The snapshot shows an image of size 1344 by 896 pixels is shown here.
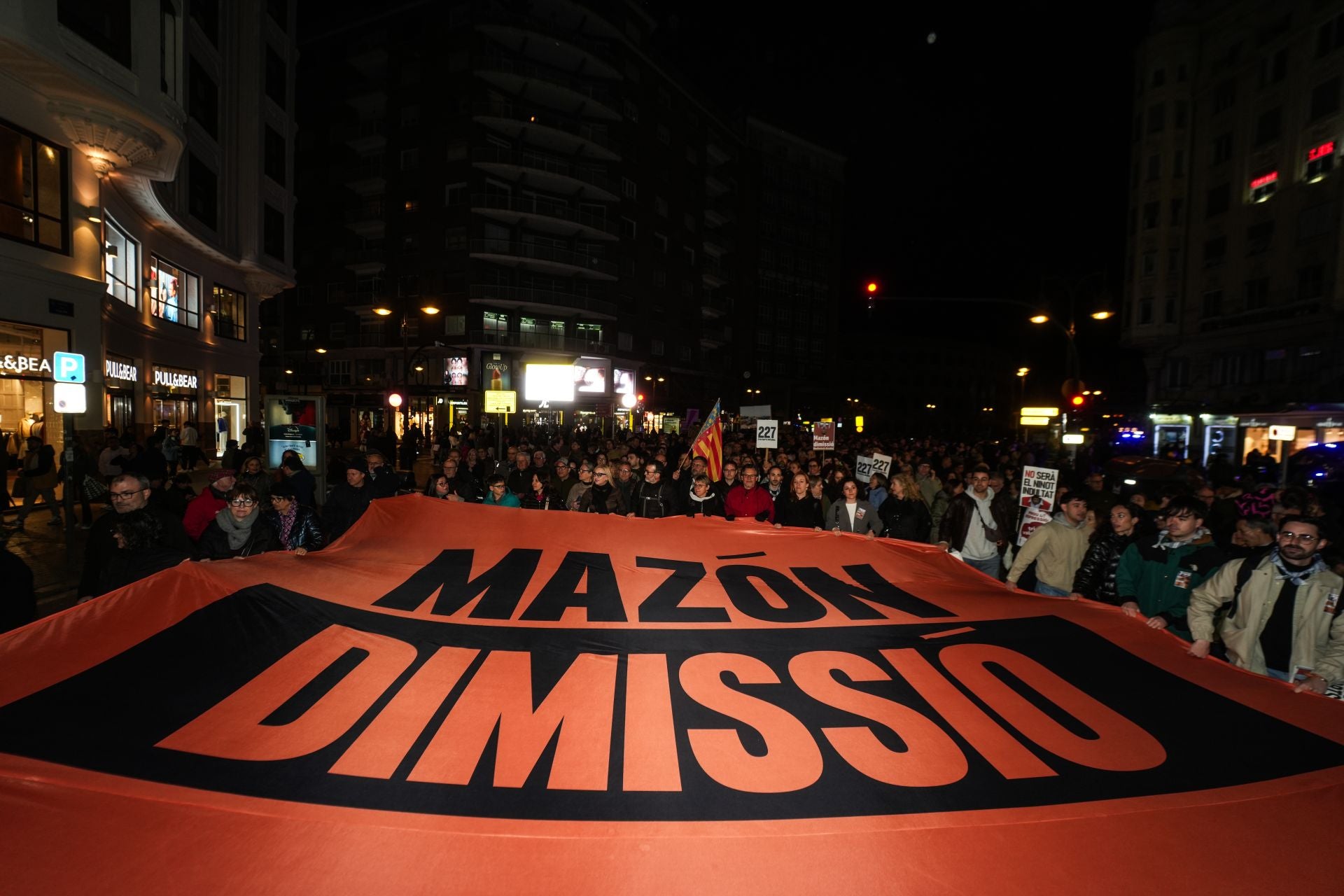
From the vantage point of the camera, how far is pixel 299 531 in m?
6.29

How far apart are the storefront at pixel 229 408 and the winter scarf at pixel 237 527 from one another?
21.4 m

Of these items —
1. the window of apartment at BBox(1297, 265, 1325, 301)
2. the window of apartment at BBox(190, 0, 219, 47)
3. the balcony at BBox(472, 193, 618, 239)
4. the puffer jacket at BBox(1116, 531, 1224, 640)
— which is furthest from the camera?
the balcony at BBox(472, 193, 618, 239)

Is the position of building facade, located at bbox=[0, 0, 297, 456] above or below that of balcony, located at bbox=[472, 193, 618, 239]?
below

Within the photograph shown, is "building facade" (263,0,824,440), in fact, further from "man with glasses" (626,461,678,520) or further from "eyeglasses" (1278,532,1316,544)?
"eyeglasses" (1278,532,1316,544)

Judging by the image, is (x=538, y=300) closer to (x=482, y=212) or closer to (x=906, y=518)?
(x=482, y=212)

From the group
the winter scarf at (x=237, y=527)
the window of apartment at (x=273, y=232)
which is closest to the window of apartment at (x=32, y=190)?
the window of apartment at (x=273, y=232)

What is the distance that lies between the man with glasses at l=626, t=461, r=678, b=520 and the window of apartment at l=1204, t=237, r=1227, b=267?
129 feet

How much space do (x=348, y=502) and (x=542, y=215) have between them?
137 ft

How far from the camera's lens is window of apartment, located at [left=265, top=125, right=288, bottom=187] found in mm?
25266

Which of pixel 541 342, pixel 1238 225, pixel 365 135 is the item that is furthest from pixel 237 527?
pixel 365 135

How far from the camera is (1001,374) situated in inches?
4705

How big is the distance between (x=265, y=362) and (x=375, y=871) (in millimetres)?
62875

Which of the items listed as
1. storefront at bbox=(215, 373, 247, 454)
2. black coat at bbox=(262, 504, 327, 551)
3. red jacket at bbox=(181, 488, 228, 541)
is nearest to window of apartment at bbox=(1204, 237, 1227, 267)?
black coat at bbox=(262, 504, 327, 551)

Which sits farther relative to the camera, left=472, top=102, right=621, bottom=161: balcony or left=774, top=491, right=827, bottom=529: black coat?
left=472, top=102, right=621, bottom=161: balcony
